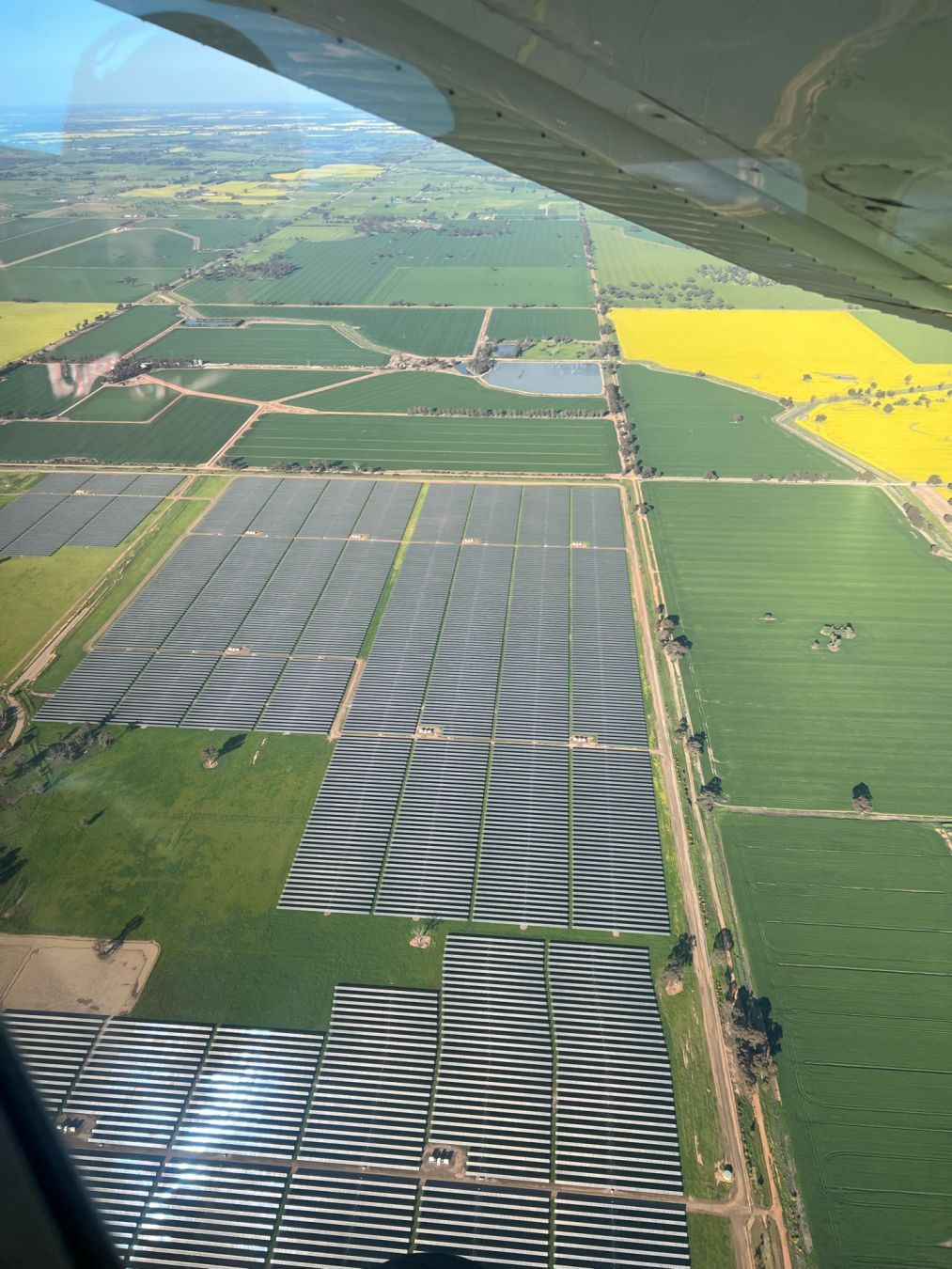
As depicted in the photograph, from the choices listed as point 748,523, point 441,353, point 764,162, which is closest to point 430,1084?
point 764,162

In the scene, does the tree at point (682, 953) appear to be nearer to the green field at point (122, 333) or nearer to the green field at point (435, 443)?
the green field at point (435, 443)

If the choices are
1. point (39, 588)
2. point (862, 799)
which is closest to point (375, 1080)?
point (862, 799)

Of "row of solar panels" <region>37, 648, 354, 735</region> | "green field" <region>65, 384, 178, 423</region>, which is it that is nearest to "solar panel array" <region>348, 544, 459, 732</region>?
"row of solar panels" <region>37, 648, 354, 735</region>

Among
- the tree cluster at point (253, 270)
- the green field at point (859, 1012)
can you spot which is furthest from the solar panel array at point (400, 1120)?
the tree cluster at point (253, 270)

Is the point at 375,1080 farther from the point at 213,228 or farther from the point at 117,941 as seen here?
the point at 213,228

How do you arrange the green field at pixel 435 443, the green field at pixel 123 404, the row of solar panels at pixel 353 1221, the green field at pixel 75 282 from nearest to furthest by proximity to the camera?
1. the row of solar panels at pixel 353 1221
2. the green field at pixel 435 443
3. the green field at pixel 123 404
4. the green field at pixel 75 282
